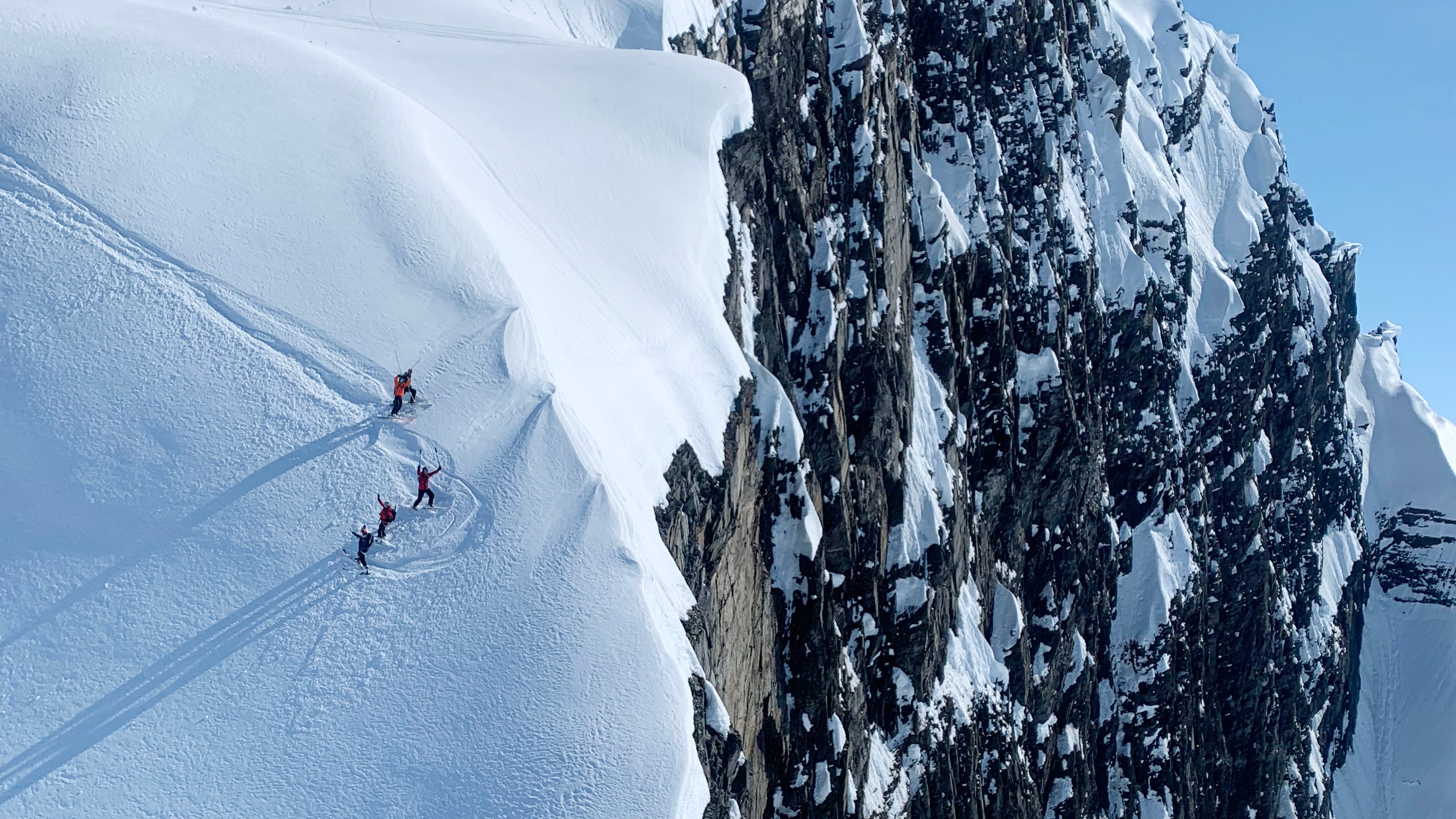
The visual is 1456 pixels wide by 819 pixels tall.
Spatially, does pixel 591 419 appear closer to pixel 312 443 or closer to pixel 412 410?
pixel 412 410

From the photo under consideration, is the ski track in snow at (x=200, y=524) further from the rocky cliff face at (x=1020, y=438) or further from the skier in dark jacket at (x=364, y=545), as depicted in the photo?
the rocky cliff face at (x=1020, y=438)

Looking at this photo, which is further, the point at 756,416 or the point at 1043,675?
the point at 1043,675

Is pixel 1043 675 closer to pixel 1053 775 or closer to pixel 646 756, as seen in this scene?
pixel 1053 775

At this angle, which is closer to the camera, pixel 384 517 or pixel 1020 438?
pixel 384 517

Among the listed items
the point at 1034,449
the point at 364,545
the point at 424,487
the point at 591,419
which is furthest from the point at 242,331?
the point at 1034,449

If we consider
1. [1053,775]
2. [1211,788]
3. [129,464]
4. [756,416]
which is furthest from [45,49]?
[1211,788]

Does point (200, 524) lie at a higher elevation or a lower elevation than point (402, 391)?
lower

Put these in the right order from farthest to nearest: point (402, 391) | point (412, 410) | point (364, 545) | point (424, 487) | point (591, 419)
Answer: point (591, 419), point (412, 410), point (402, 391), point (424, 487), point (364, 545)
